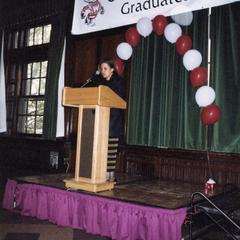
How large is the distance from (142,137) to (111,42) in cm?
165

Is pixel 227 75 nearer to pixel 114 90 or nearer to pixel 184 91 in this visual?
pixel 184 91

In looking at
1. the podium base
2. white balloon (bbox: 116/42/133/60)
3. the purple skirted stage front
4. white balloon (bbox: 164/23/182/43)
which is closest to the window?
white balloon (bbox: 116/42/133/60)

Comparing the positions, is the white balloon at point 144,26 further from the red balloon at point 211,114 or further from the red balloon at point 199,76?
the red balloon at point 211,114

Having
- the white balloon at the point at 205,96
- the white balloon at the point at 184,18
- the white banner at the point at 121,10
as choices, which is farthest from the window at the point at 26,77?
the white balloon at the point at 205,96

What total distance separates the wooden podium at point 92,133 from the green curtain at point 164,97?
4.04ft

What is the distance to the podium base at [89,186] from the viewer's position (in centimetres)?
347

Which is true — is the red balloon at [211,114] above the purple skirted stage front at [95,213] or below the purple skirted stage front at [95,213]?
above

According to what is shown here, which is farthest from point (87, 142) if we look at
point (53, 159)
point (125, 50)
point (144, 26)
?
point (53, 159)

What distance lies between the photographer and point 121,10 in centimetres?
471

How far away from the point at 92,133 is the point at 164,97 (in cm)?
160

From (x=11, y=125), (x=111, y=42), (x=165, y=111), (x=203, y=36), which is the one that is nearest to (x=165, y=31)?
(x=203, y=36)

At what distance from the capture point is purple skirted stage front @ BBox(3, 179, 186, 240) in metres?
2.95

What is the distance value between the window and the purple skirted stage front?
8.69ft

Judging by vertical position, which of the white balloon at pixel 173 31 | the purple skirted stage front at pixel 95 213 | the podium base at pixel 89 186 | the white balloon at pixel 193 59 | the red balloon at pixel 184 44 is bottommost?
the purple skirted stage front at pixel 95 213
